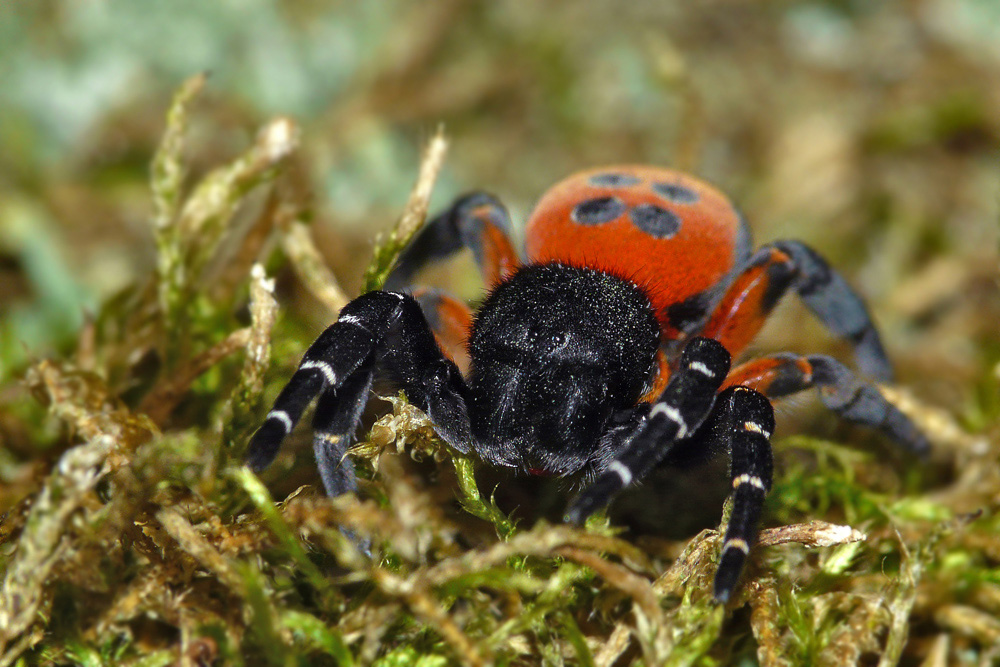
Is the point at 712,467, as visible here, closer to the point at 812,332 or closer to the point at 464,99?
the point at 812,332

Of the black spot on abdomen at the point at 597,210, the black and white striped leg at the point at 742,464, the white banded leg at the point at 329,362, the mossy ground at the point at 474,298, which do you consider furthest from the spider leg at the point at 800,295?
the white banded leg at the point at 329,362

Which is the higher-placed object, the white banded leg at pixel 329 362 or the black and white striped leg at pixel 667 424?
the white banded leg at pixel 329 362

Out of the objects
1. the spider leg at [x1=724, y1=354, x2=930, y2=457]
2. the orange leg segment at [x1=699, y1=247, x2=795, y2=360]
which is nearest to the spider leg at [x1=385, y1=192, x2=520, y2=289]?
the orange leg segment at [x1=699, y1=247, x2=795, y2=360]

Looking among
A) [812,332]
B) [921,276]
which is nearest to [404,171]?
[812,332]

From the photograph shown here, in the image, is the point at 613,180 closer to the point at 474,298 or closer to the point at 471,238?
the point at 471,238

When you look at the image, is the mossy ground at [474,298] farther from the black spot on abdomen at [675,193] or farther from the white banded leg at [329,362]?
the black spot on abdomen at [675,193]

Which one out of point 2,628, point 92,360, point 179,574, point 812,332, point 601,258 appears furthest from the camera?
point 812,332

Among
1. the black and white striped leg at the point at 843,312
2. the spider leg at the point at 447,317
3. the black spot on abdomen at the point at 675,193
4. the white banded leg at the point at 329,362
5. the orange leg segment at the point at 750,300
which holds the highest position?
the white banded leg at the point at 329,362
